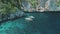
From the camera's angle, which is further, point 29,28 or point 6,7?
point 6,7

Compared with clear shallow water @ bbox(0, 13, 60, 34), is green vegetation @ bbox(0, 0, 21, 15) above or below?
above

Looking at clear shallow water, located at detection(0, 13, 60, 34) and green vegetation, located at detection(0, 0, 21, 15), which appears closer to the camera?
clear shallow water, located at detection(0, 13, 60, 34)

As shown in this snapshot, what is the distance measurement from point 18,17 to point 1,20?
14.8 feet

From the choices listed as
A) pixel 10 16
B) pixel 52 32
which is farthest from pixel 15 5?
pixel 52 32

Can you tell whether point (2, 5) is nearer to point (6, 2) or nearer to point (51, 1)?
point (6, 2)

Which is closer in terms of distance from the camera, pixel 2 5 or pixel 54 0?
pixel 2 5

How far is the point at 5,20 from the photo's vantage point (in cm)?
2275

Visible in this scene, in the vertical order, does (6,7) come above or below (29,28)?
above

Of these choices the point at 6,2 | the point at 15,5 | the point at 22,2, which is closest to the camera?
the point at 6,2

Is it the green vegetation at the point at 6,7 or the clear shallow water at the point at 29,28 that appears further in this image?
the green vegetation at the point at 6,7

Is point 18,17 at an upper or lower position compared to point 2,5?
lower

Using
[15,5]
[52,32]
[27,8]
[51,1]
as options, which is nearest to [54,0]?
[51,1]

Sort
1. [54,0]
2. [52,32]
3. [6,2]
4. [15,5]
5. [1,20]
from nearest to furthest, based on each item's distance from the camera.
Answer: [52,32], [1,20], [6,2], [15,5], [54,0]

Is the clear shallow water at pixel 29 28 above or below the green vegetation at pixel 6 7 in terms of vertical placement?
below
